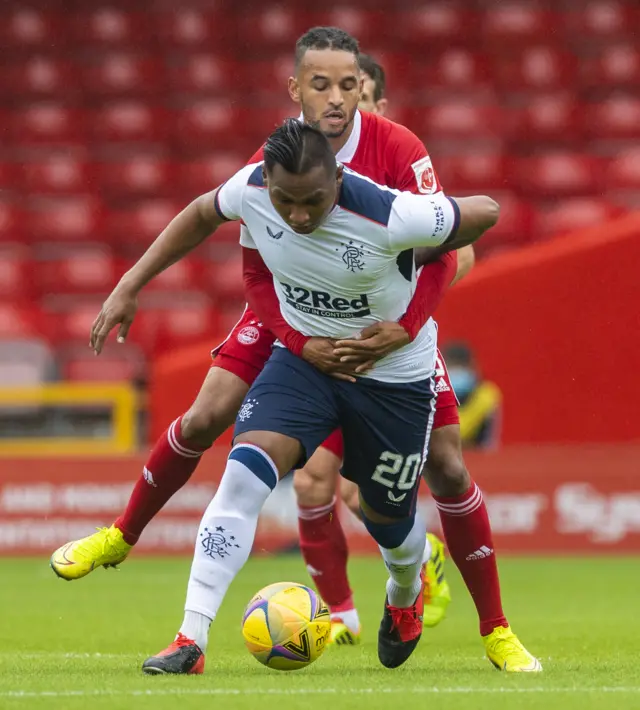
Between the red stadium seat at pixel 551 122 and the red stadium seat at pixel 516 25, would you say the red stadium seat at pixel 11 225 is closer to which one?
the red stadium seat at pixel 551 122

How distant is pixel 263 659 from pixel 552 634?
7.45 ft

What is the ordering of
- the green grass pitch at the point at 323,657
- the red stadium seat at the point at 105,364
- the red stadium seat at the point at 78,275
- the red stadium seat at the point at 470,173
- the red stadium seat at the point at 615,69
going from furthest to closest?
the red stadium seat at the point at 615,69, the red stadium seat at the point at 470,173, the red stadium seat at the point at 78,275, the red stadium seat at the point at 105,364, the green grass pitch at the point at 323,657

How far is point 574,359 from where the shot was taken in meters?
11.8

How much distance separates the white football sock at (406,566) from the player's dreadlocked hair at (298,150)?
4.69 feet

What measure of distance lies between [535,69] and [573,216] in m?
2.68

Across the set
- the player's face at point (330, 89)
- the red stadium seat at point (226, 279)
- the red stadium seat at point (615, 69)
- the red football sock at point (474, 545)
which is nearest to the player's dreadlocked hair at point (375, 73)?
the player's face at point (330, 89)

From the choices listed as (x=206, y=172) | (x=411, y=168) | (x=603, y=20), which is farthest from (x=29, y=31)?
(x=411, y=168)

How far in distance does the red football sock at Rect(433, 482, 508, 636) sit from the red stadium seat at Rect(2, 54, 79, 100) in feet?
43.2

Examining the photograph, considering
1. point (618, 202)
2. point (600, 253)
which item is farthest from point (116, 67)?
point (600, 253)

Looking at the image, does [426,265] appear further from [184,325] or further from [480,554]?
[184,325]

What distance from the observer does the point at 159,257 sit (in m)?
5.24

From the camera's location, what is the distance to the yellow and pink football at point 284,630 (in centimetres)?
502

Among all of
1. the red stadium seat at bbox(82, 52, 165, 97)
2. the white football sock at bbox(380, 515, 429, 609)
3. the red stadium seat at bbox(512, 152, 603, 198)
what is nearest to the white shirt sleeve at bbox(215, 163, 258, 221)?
the white football sock at bbox(380, 515, 429, 609)

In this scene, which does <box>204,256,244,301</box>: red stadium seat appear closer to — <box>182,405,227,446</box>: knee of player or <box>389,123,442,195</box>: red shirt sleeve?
<box>182,405,227,446</box>: knee of player
